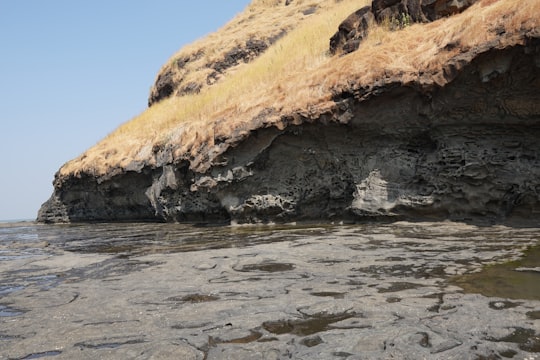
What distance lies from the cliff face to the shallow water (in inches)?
99.4

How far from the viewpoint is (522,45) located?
7504 millimetres

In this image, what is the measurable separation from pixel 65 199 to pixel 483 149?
20095 millimetres

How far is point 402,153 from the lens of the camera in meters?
9.69

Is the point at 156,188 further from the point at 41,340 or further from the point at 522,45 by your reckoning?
the point at 41,340

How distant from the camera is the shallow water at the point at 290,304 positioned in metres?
2.59

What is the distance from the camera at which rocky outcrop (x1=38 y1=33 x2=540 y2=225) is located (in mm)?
8109

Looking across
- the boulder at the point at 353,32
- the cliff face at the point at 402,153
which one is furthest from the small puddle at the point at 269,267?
the boulder at the point at 353,32

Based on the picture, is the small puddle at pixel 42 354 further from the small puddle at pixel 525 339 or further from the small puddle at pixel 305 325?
the small puddle at pixel 525 339

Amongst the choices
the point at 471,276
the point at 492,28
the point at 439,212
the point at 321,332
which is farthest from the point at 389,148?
the point at 321,332

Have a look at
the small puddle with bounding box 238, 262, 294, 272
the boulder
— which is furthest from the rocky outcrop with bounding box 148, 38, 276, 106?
the small puddle with bounding box 238, 262, 294, 272

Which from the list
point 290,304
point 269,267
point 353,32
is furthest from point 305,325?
point 353,32

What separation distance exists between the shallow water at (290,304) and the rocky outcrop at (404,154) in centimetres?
251

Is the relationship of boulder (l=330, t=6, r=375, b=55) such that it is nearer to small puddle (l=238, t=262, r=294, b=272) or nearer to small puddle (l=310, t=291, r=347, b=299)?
small puddle (l=238, t=262, r=294, b=272)

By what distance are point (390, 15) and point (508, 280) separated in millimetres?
10265
